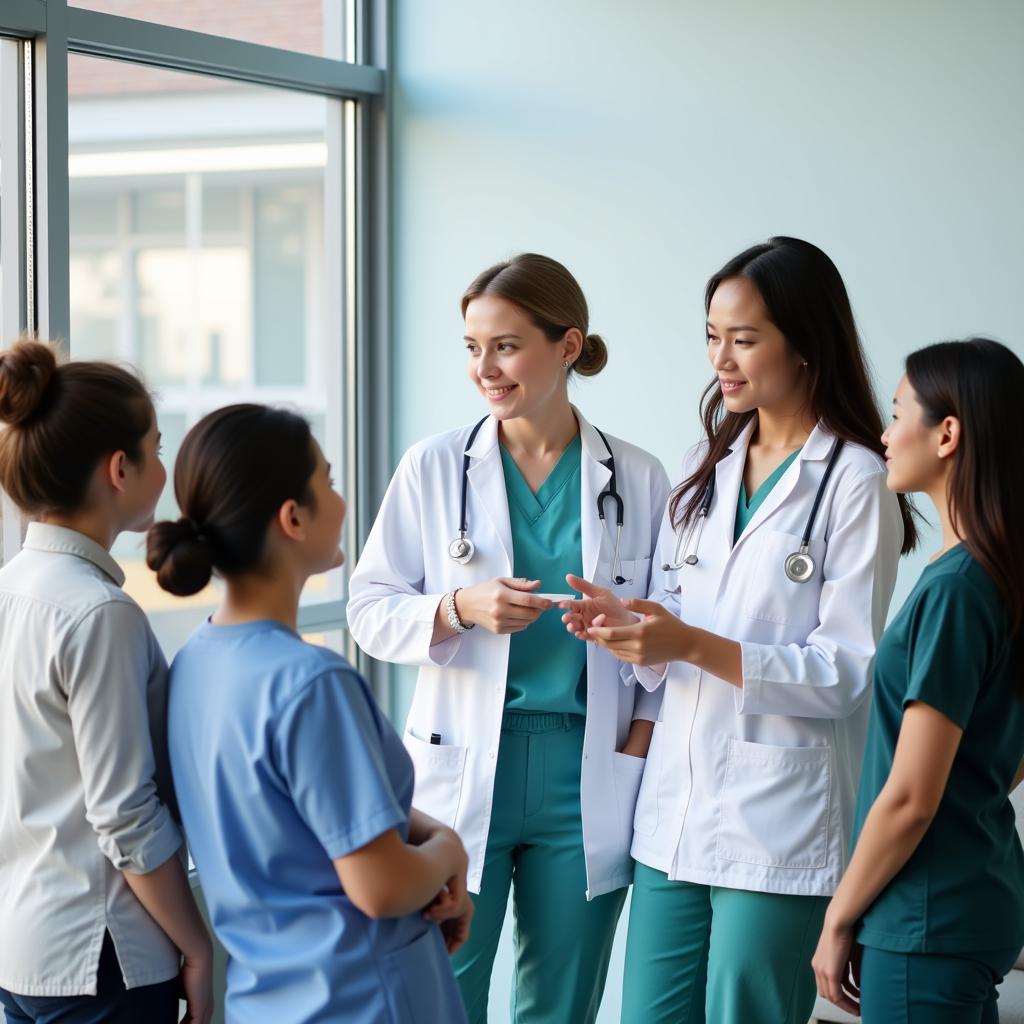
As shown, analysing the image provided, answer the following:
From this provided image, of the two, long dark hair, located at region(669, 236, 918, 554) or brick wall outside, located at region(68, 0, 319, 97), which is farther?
brick wall outside, located at region(68, 0, 319, 97)

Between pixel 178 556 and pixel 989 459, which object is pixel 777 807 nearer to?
pixel 989 459

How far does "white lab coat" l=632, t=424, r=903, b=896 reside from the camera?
6.63ft

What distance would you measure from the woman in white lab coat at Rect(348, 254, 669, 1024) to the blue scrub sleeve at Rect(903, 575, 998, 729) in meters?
0.66

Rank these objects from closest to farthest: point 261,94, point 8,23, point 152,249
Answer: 1. point 8,23
2. point 152,249
3. point 261,94

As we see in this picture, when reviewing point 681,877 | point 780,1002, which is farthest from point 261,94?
point 780,1002

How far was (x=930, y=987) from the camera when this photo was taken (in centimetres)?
163

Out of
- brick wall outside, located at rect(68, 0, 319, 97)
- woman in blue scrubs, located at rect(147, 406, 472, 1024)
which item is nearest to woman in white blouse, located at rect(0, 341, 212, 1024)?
woman in blue scrubs, located at rect(147, 406, 472, 1024)

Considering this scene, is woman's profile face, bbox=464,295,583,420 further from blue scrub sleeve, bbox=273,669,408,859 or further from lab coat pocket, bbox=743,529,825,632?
blue scrub sleeve, bbox=273,669,408,859

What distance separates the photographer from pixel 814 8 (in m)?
3.14

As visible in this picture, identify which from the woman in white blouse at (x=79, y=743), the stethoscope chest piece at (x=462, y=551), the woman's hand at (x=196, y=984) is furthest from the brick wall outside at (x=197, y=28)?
the woman's hand at (x=196, y=984)

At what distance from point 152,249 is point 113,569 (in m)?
1.85

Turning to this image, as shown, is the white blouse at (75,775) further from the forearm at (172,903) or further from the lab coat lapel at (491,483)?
the lab coat lapel at (491,483)

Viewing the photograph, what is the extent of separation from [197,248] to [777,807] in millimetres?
2227

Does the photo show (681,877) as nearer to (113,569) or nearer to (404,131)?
(113,569)
